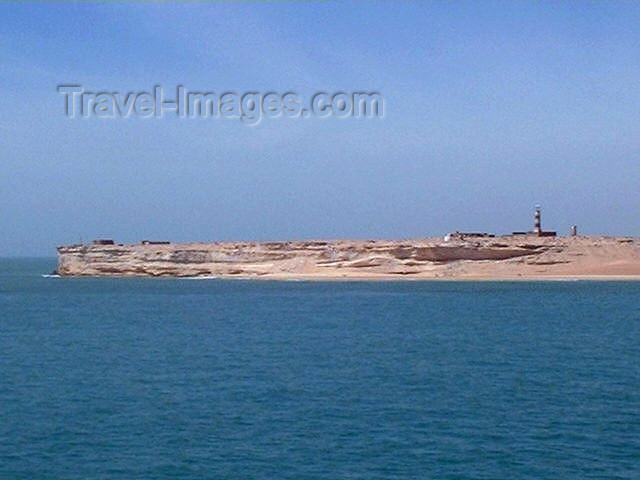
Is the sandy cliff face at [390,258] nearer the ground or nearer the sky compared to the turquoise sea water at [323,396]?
nearer the sky

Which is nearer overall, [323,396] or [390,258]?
[323,396]

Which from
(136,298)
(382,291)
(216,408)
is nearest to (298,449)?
(216,408)

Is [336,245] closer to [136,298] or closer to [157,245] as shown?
[157,245]

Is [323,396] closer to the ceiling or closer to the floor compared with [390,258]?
closer to the floor

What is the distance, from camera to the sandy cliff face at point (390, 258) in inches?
2657

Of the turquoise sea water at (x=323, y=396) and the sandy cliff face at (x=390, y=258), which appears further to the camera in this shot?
the sandy cliff face at (x=390, y=258)

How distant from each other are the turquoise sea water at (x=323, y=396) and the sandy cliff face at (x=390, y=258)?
31425mm

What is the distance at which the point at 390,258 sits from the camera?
69.1 m

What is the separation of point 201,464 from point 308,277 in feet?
191

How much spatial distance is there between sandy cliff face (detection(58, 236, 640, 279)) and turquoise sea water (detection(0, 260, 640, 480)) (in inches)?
1237

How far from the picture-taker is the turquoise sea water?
1291cm

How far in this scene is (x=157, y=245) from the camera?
7938 centimetres

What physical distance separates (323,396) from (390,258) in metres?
51.7

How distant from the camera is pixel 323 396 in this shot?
57.8 ft
